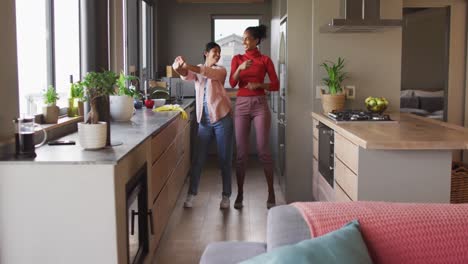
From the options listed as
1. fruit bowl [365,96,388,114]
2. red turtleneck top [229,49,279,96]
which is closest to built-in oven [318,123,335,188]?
fruit bowl [365,96,388,114]

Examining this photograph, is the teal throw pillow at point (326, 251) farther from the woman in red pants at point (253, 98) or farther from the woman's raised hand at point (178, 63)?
the woman in red pants at point (253, 98)

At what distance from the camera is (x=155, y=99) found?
6023mm

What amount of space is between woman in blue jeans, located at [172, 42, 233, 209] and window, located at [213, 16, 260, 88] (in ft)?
10.4

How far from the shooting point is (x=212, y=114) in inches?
197

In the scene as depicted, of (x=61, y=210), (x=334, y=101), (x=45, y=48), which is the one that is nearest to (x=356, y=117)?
(x=334, y=101)

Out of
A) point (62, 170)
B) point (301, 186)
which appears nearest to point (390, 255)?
point (62, 170)

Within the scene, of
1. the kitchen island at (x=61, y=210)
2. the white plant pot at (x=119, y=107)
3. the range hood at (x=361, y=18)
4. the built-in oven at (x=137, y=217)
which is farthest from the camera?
the range hood at (x=361, y=18)

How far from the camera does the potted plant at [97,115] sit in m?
2.74

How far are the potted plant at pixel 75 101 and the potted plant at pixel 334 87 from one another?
6.86ft

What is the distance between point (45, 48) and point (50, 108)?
54cm

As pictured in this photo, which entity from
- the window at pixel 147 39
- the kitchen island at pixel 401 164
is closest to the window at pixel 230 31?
the window at pixel 147 39

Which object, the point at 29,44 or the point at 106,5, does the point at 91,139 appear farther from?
the point at 106,5

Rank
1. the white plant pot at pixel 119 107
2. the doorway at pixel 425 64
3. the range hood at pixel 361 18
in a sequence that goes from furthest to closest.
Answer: the doorway at pixel 425 64 < the range hood at pixel 361 18 < the white plant pot at pixel 119 107

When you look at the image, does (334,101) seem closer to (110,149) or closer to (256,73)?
(256,73)
